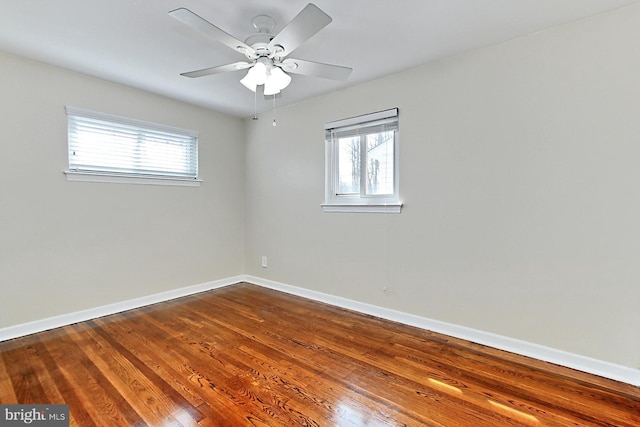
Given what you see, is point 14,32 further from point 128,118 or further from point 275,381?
point 275,381

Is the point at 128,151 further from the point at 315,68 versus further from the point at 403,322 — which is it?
the point at 403,322

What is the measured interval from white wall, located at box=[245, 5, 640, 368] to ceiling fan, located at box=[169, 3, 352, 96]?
42.3 inches

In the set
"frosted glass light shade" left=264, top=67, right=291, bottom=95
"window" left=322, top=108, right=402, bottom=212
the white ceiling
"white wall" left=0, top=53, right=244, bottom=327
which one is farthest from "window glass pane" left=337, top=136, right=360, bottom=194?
"white wall" left=0, top=53, right=244, bottom=327

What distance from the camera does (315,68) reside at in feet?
6.48

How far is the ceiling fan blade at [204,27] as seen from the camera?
1426 millimetres

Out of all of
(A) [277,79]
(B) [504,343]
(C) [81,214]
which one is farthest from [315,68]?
(C) [81,214]

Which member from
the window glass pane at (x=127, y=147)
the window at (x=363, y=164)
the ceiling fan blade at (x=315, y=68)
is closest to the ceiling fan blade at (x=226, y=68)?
the ceiling fan blade at (x=315, y=68)

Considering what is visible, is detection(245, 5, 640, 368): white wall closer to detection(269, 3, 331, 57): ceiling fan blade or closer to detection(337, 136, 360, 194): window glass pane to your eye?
detection(337, 136, 360, 194): window glass pane

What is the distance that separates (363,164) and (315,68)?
133cm

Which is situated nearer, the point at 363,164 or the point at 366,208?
the point at 366,208

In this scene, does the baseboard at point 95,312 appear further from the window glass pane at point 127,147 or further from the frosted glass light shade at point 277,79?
the frosted glass light shade at point 277,79

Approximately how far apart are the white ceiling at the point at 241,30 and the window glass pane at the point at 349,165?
2.20ft

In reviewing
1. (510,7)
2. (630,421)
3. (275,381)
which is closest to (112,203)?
(275,381)

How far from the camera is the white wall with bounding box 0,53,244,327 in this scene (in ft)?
8.05
